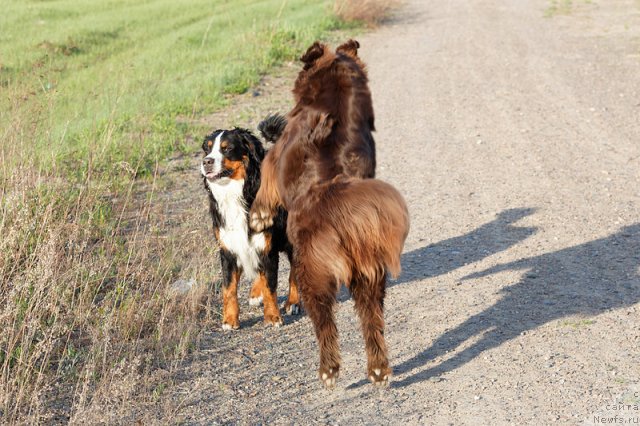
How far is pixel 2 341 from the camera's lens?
15.0 feet

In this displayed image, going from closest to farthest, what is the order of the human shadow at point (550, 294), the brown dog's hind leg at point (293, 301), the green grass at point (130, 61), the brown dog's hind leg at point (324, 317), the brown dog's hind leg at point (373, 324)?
the brown dog's hind leg at point (324, 317), the brown dog's hind leg at point (373, 324), the human shadow at point (550, 294), the brown dog's hind leg at point (293, 301), the green grass at point (130, 61)

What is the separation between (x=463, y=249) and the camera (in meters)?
7.14

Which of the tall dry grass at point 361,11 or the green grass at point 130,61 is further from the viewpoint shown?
the tall dry grass at point 361,11

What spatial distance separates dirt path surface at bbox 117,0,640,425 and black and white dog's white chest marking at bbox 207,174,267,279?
1.54ft

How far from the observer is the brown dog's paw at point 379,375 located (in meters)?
4.57

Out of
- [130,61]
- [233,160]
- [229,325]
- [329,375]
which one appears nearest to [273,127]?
[233,160]

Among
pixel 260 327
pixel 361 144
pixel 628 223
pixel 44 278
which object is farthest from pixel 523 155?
pixel 44 278

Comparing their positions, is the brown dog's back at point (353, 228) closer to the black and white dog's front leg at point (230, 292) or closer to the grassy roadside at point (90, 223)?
the grassy roadside at point (90, 223)

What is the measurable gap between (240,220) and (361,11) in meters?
12.6

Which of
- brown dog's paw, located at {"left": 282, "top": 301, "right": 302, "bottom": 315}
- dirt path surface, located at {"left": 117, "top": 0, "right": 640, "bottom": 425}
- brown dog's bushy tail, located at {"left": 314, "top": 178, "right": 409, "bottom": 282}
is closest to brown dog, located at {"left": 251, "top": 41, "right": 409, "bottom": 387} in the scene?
brown dog's bushy tail, located at {"left": 314, "top": 178, "right": 409, "bottom": 282}

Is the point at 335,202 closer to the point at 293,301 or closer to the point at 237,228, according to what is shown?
the point at 237,228

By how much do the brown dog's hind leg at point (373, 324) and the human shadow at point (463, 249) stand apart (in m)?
1.81

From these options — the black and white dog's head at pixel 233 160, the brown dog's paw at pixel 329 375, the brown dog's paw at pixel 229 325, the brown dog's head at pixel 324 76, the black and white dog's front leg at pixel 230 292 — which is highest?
the brown dog's head at pixel 324 76

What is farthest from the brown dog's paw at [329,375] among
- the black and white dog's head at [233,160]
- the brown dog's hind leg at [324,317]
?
the black and white dog's head at [233,160]
